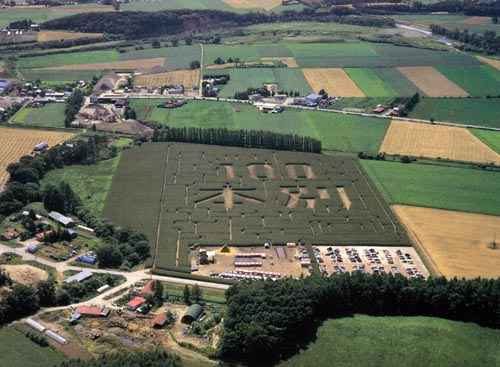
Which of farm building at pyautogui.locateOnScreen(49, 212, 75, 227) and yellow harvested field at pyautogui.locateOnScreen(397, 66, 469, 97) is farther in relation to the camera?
yellow harvested field at pyautogui.locateOnScreen(397, 66, 469, 97)

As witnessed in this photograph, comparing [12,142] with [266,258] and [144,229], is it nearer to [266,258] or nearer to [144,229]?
[144,229]

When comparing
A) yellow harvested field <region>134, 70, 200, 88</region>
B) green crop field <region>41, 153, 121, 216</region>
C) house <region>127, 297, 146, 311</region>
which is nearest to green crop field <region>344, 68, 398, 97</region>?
yellow harvested field <region>134, 70, 200, 88</region>

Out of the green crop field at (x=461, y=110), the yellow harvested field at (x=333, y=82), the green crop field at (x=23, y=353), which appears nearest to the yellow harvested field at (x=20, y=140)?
the green crop field at (x=23, y=353)

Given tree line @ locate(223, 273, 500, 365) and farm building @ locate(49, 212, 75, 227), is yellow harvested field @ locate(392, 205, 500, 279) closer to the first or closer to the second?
tree line @ locate(223, 273, 500, 365)

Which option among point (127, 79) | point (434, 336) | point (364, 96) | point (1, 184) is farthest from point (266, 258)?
point (127, 79)

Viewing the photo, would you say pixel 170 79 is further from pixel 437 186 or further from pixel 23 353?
pixel 23 353

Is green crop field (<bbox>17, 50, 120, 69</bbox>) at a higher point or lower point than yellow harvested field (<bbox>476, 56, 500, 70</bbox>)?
higher

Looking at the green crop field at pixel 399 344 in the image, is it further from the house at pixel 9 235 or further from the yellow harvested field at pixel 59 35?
the yellow harvested field at pixel 59 35
